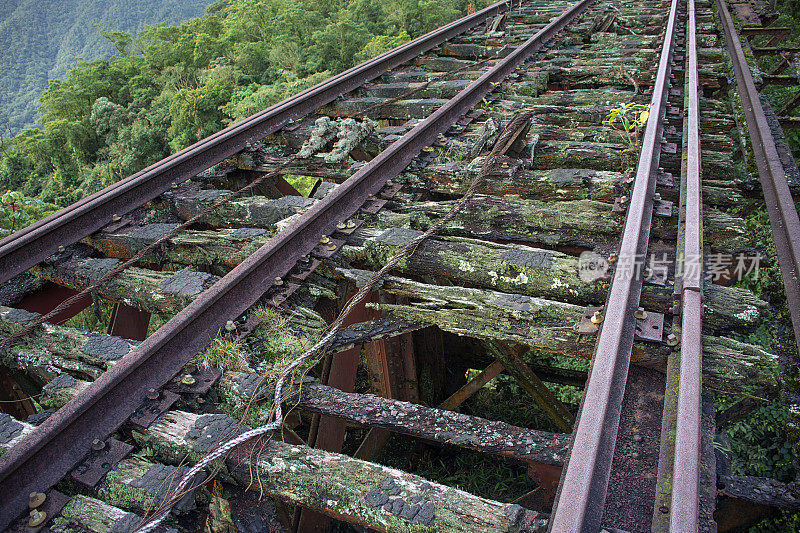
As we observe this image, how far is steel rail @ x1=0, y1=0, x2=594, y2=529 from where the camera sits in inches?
66.2

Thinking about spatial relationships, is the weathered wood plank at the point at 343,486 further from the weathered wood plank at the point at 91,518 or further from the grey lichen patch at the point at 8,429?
the grey lichen patch at the point at 8,429

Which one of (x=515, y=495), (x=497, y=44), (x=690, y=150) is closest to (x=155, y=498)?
(x=515, y=495)

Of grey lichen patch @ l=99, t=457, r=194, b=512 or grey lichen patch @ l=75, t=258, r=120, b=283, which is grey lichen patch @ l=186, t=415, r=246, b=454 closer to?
grey lichen patch @ l=99, t=457, r=194, b=512

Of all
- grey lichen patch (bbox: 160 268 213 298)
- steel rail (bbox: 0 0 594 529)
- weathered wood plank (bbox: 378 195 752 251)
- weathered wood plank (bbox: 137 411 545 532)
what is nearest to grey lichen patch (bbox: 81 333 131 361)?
steel rail (bbox: 0 0 594 529)

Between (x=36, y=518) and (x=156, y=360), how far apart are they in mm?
664

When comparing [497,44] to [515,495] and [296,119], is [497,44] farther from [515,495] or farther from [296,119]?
[515,495]

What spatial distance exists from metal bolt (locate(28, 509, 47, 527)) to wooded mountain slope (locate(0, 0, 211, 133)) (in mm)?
67323

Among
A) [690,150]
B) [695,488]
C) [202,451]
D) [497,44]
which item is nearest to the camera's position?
[695,488]

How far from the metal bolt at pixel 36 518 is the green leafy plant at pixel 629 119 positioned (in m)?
4.00

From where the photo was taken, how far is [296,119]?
507 centimetres

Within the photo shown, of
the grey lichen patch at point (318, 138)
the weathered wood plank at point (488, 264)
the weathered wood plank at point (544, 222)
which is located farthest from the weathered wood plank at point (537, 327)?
the grey lichen patch at point (318, 138)

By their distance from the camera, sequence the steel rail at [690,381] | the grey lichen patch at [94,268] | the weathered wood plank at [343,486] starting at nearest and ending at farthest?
the steel rail at [690,381]
the weathered wood plank at [343,486]
the grey lichen patch at [94,268]

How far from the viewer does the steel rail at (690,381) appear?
1.24 m

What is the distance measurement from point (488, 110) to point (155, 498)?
4353 millimetres
